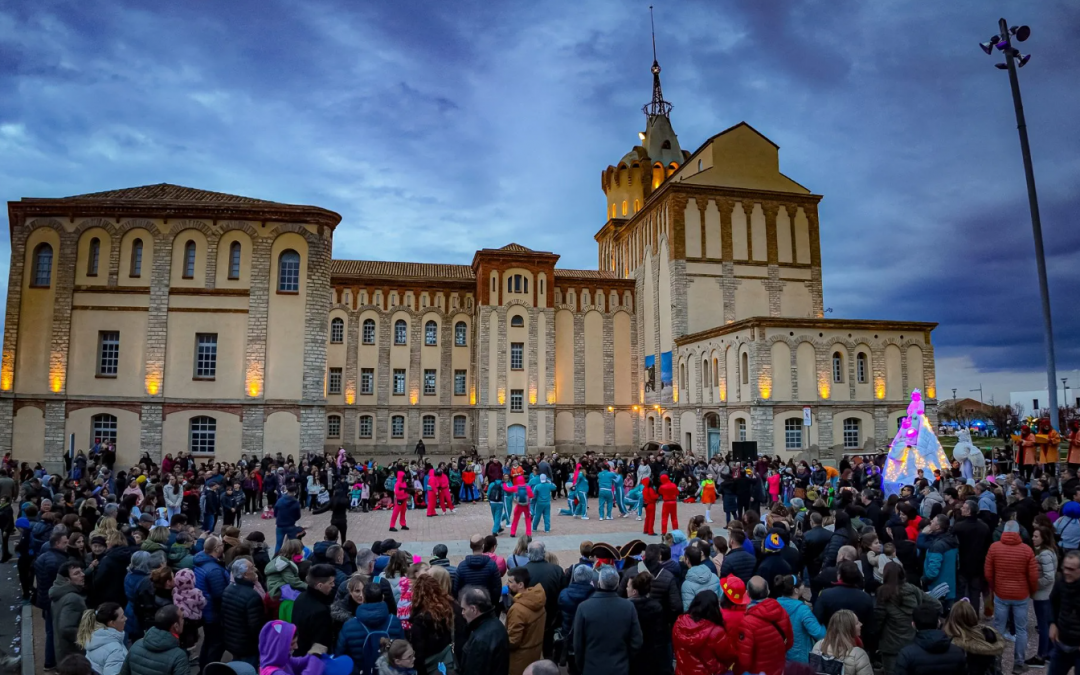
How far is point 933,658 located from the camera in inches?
189

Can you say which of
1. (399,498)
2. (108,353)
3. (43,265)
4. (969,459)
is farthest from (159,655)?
(43,265)

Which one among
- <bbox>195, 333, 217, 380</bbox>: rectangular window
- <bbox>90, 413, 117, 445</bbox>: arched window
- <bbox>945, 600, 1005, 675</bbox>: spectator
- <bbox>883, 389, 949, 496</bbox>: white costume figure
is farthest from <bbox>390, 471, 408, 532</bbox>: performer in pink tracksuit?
<bbox>90, 413, 117, 445</bbox>: arched window

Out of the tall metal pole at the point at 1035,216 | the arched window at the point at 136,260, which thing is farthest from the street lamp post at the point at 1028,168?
the arched window at the point at 136,260

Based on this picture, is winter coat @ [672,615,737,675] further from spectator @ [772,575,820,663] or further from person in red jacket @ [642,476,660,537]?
person in red jacket @ [642,476,660,537]

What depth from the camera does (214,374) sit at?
28297 mm

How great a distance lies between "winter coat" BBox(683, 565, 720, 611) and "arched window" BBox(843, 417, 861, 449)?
2754 cm

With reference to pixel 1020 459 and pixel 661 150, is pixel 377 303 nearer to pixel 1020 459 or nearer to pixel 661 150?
pixel 661 150

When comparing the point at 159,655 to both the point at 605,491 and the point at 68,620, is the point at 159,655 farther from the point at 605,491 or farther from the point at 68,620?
the point at 605,491

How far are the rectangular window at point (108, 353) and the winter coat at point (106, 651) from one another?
2640cm

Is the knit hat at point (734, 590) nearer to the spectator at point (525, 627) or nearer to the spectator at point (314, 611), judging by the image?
the spectator at point (525, 627)

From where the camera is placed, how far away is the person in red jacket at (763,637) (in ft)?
17.7


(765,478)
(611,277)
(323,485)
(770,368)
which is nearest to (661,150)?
(611,277)

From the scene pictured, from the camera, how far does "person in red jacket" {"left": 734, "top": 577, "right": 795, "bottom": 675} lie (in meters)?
5.39

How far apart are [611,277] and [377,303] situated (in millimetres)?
16002
